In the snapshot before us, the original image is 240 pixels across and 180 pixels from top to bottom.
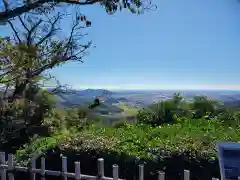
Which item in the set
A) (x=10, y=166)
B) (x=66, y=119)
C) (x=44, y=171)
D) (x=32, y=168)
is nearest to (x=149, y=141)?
→ (x=44, y=171)

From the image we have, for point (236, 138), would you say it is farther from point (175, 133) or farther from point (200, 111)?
point (200, 111)

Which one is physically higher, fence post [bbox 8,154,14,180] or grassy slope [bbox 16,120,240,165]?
grassy slope [bbox 16,120,240,165]

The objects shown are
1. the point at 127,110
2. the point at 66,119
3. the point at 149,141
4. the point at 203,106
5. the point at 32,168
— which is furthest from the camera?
the point at 66,119

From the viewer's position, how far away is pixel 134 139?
490 centimetres

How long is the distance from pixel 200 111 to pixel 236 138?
3.10 meters

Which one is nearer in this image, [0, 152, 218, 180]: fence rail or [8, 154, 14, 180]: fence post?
[0, 152, 218, 180]: fence rail

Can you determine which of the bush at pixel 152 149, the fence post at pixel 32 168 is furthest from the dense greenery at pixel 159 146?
the fence post at pixel 32 168

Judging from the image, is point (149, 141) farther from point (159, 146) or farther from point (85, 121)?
point (85, 121)

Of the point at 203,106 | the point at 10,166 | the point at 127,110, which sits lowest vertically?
the point at 10,166

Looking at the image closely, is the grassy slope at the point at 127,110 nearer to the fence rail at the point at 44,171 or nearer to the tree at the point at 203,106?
the tree at the point at 203,106

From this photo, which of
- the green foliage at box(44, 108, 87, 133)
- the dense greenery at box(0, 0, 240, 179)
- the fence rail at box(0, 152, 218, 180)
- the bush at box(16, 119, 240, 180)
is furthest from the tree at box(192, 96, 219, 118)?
the fence rail at box(0, 152, 218, 180)

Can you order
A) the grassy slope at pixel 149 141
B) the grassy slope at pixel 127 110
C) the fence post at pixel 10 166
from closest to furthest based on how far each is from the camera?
the grassy slope at pixel 149 141 < the fence post at pixel 10 166 < the grassy slope at pixel 127 110

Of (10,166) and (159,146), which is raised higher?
(159,146)

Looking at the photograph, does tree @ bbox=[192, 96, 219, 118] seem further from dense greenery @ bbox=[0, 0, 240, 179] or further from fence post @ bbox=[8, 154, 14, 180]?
fence post @ bbox=[8, 154, 14, 180]
